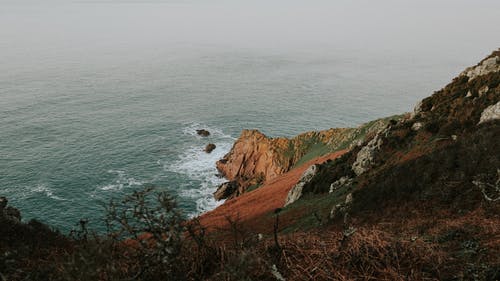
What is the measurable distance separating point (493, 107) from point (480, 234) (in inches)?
810

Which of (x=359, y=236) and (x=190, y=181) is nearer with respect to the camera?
(x=359, y=236)

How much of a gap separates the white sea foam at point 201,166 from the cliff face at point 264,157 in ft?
10.4

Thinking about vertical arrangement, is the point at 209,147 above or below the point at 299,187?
below

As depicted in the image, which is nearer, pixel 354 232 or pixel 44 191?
pixel 354 232

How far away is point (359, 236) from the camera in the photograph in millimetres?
5871

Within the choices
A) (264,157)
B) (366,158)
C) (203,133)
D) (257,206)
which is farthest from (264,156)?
(366,158)

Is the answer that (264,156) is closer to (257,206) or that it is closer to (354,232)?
(257,206)

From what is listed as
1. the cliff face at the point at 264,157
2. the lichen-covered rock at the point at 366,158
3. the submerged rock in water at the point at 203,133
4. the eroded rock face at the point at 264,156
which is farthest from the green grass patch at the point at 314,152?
the submerged rock in water at the point at 203,133

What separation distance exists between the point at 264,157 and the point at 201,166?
1503cm

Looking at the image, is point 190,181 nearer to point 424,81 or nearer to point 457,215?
point 457,215

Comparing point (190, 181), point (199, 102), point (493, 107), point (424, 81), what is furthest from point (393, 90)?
point (493, 107)

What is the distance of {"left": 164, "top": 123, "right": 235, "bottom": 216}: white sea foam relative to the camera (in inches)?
2549

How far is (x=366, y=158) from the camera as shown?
109 feet

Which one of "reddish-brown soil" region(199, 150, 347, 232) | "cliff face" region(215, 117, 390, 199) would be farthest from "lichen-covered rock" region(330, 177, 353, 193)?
"cliff face" region(215, 117, 390, 199)
